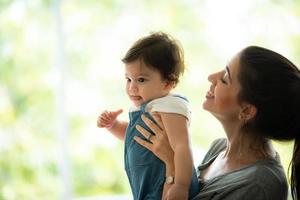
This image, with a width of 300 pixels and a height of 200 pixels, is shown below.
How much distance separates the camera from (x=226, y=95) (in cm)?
153

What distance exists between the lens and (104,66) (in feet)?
8.95

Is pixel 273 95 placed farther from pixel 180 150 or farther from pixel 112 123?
pixel 112 123

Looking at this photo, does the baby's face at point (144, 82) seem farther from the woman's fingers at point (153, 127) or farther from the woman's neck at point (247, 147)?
the woman's neck at point (247, 147)

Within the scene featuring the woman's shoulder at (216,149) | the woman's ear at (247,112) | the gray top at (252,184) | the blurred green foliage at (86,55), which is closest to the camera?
the gray top at (252,184)

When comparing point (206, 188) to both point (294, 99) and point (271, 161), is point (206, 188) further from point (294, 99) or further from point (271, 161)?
point (294, 99)

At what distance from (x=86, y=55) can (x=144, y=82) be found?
121cm

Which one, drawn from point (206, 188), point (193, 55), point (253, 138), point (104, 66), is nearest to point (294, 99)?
point (253, 138)

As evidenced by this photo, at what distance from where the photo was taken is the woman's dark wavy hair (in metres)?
1.44

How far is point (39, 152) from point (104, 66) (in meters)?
0.62

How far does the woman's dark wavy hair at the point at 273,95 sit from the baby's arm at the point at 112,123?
19.9 inches

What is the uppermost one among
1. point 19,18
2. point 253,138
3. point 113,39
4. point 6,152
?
point 19,18

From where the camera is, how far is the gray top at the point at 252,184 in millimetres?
1386

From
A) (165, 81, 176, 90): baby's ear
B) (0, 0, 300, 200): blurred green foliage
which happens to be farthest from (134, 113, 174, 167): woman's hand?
(0, 0, 300, 200): blurred green foliage

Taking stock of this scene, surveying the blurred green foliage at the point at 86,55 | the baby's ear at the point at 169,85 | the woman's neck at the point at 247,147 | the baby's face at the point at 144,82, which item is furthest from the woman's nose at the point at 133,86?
the blurred green foliage at the point at 86,55
